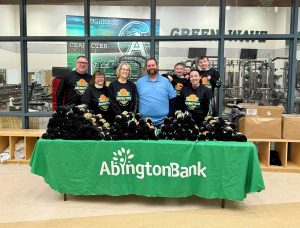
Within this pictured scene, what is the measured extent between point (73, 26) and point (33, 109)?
1.58m

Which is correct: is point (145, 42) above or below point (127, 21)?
below

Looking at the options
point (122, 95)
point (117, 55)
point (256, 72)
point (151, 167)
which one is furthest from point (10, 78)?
point (256, 72)

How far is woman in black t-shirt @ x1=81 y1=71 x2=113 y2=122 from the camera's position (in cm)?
409

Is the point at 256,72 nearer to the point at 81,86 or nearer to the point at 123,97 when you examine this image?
the point at 123,97

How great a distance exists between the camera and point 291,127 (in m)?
4.75

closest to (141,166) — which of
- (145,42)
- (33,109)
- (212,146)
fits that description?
(212,146)

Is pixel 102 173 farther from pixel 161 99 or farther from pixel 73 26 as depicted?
pixel 73 26

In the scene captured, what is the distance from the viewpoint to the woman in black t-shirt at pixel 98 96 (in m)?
4.09

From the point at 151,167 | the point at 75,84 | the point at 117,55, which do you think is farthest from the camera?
the point at 117,55

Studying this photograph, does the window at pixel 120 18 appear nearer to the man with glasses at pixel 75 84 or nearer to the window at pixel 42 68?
the window at pixel 42 68

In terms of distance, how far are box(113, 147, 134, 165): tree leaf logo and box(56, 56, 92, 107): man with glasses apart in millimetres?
1323

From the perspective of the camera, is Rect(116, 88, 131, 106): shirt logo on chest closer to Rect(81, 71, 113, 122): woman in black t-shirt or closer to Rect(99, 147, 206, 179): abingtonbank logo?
Rect(81, 71, 113, 122): woman in black t-shirt

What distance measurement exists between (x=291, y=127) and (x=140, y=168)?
2527 millimetres

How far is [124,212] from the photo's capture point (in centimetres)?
338
